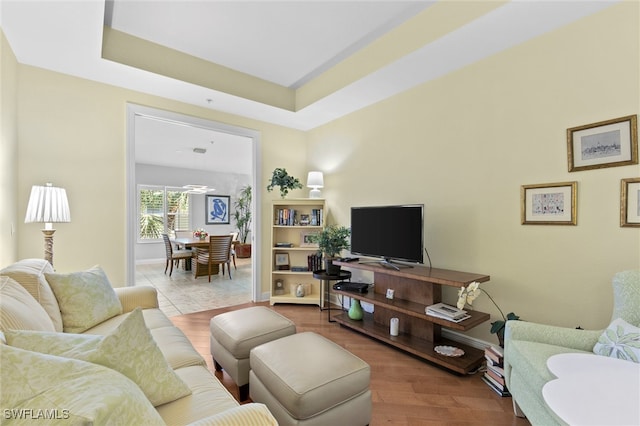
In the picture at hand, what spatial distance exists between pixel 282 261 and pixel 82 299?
8.44 ft

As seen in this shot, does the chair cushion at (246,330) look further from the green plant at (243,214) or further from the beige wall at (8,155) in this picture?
the green plant at (243,214)

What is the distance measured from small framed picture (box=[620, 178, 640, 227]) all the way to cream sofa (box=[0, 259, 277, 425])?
2403 mm

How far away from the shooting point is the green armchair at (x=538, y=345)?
4.66 feet

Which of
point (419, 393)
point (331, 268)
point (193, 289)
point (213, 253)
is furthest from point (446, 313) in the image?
point (213, 253)

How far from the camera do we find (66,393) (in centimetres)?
69

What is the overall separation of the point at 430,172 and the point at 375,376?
6.46 feet

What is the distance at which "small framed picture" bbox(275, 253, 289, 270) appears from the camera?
4207mm

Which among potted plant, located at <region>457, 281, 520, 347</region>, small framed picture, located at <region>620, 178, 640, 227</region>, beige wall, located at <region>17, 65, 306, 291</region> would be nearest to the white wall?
beige wall, located at <region>17, 65, 306, 291</region>

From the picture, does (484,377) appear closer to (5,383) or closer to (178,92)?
(5,383)

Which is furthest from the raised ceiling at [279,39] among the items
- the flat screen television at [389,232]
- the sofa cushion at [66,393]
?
the sofa cushion at [66,393]

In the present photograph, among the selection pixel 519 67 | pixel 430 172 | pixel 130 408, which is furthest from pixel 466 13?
pixel 130 408

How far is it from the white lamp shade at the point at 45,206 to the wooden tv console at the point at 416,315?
2636 mm

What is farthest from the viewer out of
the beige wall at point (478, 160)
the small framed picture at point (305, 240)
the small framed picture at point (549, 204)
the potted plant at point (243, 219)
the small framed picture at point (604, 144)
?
the potted plant at point (243, 219)

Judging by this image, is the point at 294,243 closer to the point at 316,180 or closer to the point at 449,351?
the point at 316,180
